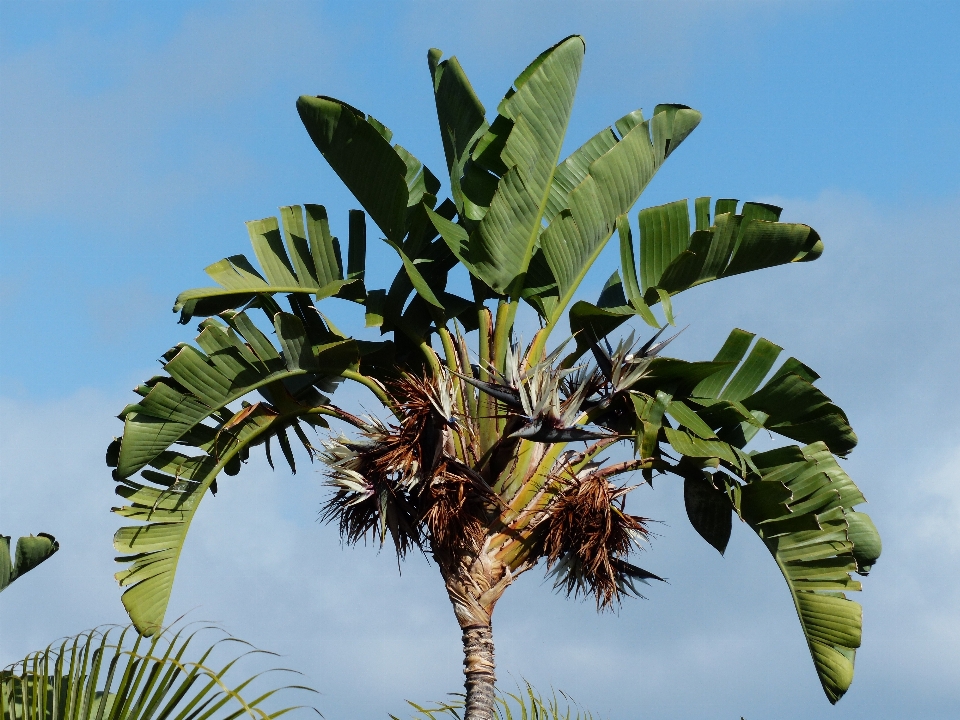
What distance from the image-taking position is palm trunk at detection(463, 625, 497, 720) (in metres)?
8.38

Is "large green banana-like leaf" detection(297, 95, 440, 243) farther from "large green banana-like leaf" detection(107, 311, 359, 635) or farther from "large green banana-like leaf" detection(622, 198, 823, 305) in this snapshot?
"large green banana-like leaf" detection(622, 198, 823, 305)

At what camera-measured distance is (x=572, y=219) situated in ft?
29.1

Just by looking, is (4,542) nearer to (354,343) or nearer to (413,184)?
(354,343)

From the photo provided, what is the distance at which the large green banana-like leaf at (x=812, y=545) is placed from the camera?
8523mm

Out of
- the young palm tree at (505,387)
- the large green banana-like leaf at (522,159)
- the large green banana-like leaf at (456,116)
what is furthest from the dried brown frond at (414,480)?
the large green banana-like leaf at (456,116)

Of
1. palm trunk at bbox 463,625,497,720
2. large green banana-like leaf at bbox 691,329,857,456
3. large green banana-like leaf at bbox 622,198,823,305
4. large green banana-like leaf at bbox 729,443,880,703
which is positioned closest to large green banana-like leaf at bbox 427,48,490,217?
large green banana-like leaf at bbox 622,198,823,305

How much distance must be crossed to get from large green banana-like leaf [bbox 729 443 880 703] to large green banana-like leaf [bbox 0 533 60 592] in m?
4.70

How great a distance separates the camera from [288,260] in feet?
31.2

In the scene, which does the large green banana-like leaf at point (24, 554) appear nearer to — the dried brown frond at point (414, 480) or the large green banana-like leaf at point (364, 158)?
the dried brown frond at point (414, 480)

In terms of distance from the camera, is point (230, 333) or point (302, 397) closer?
point (230, 333)

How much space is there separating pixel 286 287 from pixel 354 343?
0.88 m

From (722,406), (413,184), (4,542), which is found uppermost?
(413,184)

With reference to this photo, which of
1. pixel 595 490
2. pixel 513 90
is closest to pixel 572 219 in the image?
pixel 513 90

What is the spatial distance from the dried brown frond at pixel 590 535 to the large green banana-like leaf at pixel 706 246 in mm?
1537
